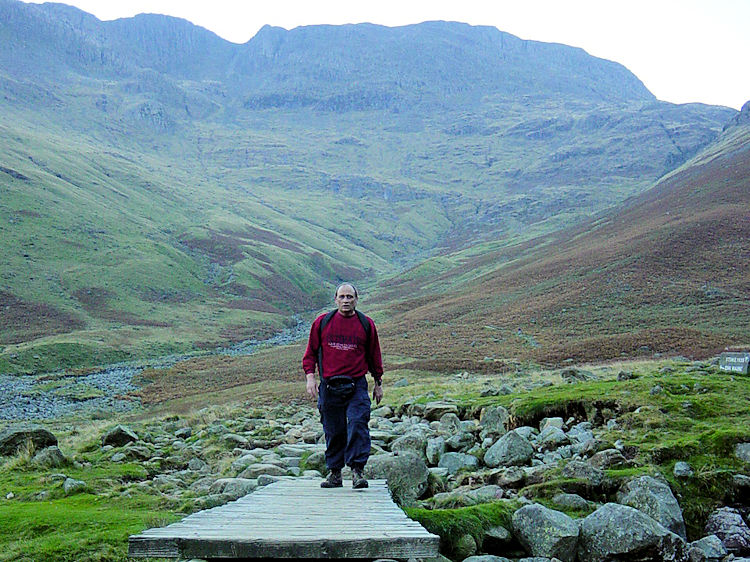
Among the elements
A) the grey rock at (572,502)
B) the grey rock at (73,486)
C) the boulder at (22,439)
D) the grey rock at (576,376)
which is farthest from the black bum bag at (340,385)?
Result: the grey rock at (576,376)

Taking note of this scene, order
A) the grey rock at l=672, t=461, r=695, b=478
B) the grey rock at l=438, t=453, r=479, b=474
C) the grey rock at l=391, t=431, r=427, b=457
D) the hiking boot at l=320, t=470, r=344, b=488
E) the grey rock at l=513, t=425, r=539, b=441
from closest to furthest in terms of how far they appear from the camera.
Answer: the hiking boot at l=320, t=470, r=344, b=488
the grey rock at l=672, t=461, r=695, b=478
the grey rock at l=438, t=453, r=479, b=474
the grey rock at l=391, t=431, r=427, b=457
the grey rock at l=513, t=425, r=539, b=441

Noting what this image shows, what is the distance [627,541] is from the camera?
24.7ft

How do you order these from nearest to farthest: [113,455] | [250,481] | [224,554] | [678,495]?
[224,554], [678,495], [250,481], [113,455]

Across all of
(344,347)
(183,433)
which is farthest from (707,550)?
(183,433)

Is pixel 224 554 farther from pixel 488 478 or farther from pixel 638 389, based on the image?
pixel 638 389

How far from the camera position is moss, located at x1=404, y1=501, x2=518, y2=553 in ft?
25.5

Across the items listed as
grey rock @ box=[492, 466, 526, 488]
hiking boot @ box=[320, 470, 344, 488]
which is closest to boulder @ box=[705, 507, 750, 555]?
grey rock @ box=[492, 466, 526, 488]

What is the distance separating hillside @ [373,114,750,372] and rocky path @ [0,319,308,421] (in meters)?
25.4

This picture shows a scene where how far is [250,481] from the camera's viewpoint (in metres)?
10.3

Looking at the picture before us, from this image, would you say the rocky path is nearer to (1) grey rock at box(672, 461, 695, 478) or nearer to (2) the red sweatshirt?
(2) the red sweatshirt

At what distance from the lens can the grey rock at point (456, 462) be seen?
1184cm

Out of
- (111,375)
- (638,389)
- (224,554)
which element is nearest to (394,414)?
(638,389)

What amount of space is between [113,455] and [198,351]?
A: 64.3m

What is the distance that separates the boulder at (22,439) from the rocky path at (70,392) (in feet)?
90.6
